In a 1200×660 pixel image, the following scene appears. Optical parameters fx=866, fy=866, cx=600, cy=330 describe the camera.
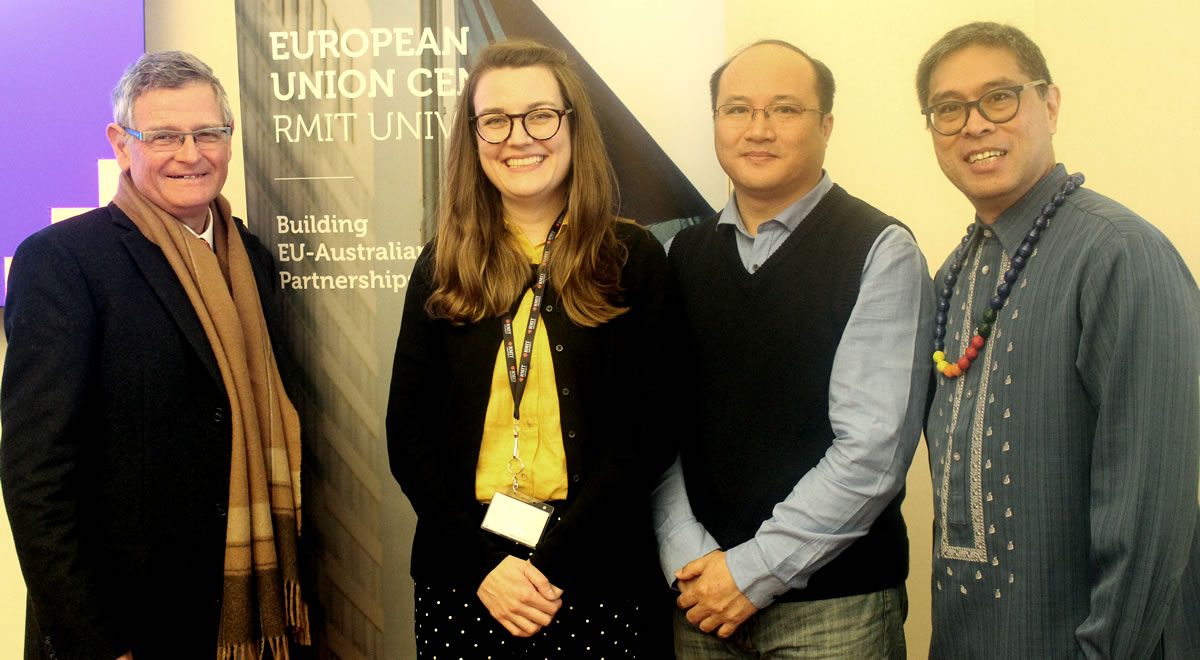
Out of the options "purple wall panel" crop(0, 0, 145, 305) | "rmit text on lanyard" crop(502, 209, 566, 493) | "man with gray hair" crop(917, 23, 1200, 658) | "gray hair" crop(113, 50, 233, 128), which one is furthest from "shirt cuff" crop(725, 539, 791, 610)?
"purple wall panel" crop(0, 0, 145, 305)

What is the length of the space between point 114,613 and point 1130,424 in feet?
6.40

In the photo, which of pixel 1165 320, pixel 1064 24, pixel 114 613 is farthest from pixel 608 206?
pixel 1064 24

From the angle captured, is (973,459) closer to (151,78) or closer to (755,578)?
(755,578)

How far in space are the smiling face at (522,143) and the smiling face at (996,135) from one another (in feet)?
2.59

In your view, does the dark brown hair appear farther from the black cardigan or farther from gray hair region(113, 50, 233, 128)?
gray hair region(113, 50, 233, 128)

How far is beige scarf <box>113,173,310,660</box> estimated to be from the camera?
199 centimetres

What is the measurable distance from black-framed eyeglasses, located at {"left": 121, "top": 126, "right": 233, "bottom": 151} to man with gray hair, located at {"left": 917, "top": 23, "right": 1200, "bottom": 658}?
5.23ft

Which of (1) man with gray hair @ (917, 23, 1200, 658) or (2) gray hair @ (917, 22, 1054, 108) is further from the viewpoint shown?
(2) gray hair @ (917, 22, 1054, 108)

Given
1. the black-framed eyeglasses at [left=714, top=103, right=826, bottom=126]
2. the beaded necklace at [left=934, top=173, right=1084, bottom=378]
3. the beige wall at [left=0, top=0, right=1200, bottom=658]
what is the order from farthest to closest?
1. the beige wall at [left=0, top=0, right=1200, bottom=658]
2. the black-framed eyeglasses at [left=714, top=103, right=826, bottom=126]
3. the beaded necklace at [left=934, top=173, right=1084, bottom=378]

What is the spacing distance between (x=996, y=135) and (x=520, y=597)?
127 cm

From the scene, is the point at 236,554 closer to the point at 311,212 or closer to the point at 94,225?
the point at 94,225

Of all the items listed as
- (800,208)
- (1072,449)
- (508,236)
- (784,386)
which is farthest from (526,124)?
(1072,449)

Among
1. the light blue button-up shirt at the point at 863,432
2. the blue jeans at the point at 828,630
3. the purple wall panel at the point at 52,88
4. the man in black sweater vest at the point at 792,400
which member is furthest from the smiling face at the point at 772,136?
the purple wall panel at the point at 52,88

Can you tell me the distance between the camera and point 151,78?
1.99 m
